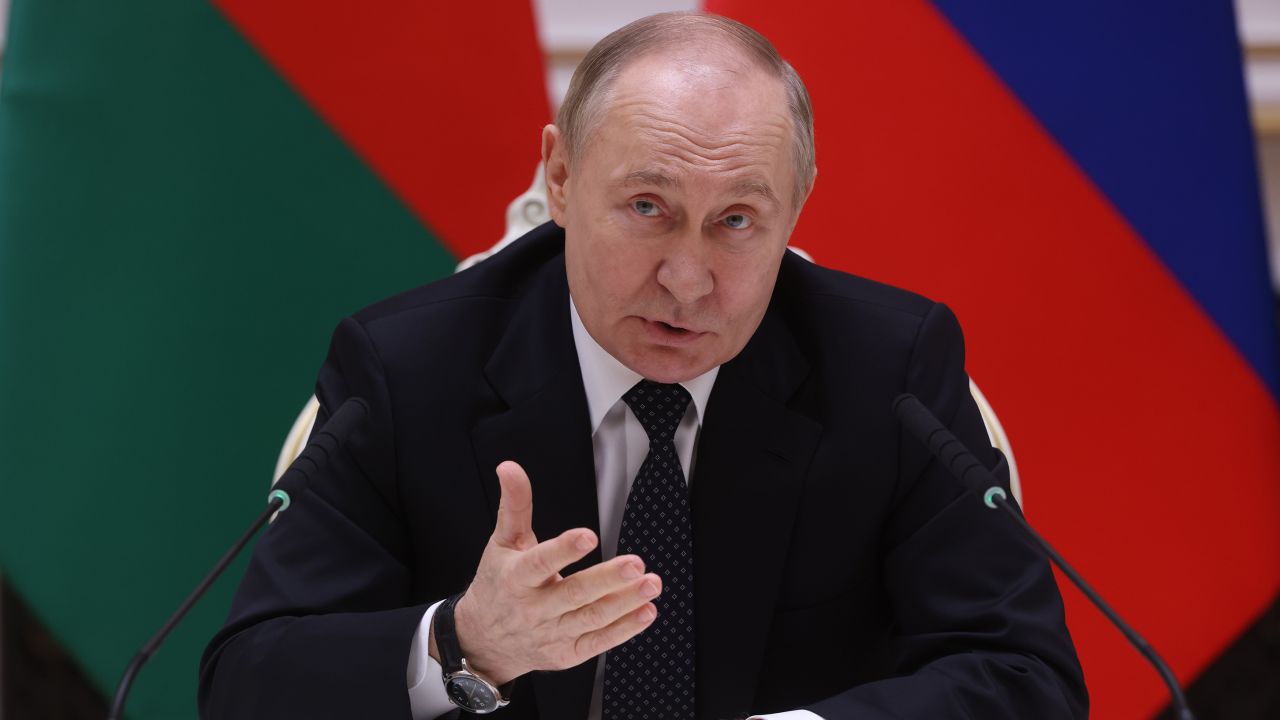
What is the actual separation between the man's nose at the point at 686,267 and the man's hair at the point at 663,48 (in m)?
0.17

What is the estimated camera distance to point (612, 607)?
1220 mm

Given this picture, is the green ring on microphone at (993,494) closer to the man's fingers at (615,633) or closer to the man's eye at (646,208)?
the man's fingers at (615,633)

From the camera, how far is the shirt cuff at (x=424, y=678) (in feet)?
Answer: 4.42

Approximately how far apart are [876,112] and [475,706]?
1455 millimetres

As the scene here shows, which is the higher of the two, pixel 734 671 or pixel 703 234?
pixel 703 234

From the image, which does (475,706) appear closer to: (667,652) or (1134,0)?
(667,652)

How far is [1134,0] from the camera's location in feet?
7.84

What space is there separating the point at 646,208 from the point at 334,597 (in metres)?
0.58

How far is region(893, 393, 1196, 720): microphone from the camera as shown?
1.08m

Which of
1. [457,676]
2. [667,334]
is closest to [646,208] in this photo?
[667,334]

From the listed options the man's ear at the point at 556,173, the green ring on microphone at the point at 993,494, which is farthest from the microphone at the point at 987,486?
the man's ear at the point at 556,173

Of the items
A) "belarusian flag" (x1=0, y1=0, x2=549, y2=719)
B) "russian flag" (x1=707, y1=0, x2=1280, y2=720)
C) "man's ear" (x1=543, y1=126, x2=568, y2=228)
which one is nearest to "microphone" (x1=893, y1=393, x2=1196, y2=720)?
"man's ear" (x1=543, y1=126, x2=568, y2=228)

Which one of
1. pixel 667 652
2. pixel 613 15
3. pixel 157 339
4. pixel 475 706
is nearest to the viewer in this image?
pixel 475 706

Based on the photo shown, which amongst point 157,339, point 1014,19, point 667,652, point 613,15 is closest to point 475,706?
point 667,652
